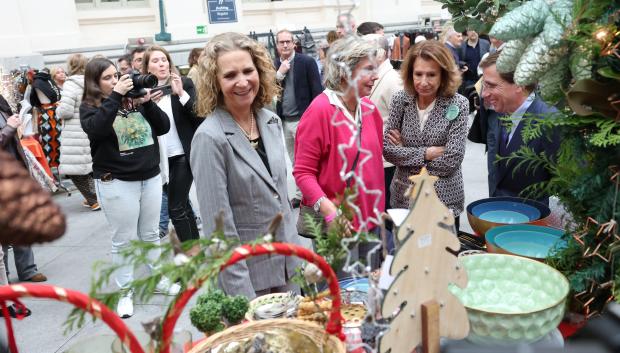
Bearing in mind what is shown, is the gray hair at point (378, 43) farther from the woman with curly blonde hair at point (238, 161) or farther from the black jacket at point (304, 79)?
the black jacket at point (304, 79)

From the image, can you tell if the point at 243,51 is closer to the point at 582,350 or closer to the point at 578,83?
the point at 578,83

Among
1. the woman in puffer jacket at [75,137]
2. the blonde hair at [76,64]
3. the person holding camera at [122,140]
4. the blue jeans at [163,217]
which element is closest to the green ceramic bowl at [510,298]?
the person holding camera at [122,140]

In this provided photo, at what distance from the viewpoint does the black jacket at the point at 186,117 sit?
345 centimetres

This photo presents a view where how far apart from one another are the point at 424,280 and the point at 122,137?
2341 millimetres

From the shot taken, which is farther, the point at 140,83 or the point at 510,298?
the point at 140,83

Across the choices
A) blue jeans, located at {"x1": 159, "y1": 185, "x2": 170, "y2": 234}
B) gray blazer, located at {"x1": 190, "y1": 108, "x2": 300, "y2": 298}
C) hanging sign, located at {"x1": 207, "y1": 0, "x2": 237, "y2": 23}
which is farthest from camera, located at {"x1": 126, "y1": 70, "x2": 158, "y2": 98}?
hanging sign, located at {"x1": 207, "y1": 0, "x2": 237, "y2": 23}

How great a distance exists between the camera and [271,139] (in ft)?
6.11

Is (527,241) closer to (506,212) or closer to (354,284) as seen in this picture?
(506,212)

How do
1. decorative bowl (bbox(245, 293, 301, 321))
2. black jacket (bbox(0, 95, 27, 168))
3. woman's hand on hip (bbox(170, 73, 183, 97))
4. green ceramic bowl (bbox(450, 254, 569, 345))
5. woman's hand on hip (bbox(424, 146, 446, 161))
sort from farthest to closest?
woman's hand on hip (bbox(170, 73, 183, 97))
black jacket (bbox(0, 95, 27, 168))
woman's hand on hip (bbox(424, 146, 446, 161))
decorative bowl (bbox(245, 293, 301, 321))
green ceramic bowl (bbox(450, 254, 569, 345))

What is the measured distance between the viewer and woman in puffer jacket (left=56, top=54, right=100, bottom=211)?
4393 millimetres

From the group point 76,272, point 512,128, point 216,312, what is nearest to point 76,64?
point 76,272

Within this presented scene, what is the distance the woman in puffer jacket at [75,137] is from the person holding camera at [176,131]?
3.70 ft

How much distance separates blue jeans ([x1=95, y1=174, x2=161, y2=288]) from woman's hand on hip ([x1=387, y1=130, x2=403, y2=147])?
1.45 m

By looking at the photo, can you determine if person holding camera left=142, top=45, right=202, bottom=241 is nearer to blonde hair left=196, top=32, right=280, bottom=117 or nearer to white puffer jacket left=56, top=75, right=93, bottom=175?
white puffer jacket left=56, top=75, right=93, bottom=175
